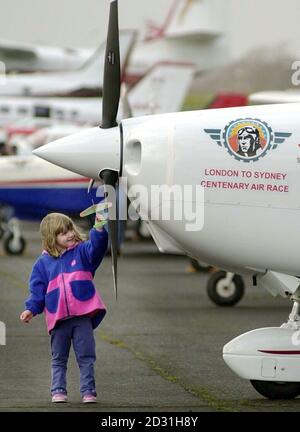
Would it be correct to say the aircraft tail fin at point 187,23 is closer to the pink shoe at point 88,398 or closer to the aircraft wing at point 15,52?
the aircraft wing at point 15,52

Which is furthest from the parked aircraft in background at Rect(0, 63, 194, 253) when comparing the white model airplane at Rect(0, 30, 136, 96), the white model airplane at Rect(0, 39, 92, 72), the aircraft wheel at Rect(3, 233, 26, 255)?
the white model airplane at Rect(0, 39, 92, 72)

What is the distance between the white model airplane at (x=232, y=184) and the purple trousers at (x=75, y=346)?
1.68 feet

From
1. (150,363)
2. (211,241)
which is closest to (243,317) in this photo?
(150,363)

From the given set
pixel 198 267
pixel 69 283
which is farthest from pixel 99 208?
pixel 198 267

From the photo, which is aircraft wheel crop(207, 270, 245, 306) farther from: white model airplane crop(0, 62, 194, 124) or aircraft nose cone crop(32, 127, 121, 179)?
aircraft nose cone crop(32, 127, 121, 179)

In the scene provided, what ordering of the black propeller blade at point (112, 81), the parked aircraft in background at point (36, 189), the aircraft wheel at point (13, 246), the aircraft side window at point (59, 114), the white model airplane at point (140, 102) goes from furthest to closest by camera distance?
the aircraft side window at point (59, 114) → the white model airplane at point (140, 102) → the aircraft wheel at point (13, 246) → the parked aircraft in background at point (36, 189) → the black propeller blade at point (112, 81)

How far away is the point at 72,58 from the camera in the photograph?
6788 cm

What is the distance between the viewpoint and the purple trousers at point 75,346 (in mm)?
6777

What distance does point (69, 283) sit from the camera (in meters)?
6.80

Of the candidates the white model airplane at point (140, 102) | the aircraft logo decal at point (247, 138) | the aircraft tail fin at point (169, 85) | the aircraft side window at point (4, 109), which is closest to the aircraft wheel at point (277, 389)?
the aircraft logo decal at point (247, 138)

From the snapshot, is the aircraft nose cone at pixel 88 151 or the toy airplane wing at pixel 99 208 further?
the aircraft nose cone at pixel 88 151

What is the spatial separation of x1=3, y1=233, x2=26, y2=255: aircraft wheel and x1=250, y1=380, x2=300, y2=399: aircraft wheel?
1192 centimetres

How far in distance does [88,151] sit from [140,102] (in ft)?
99.2

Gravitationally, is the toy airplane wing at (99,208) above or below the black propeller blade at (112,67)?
below
